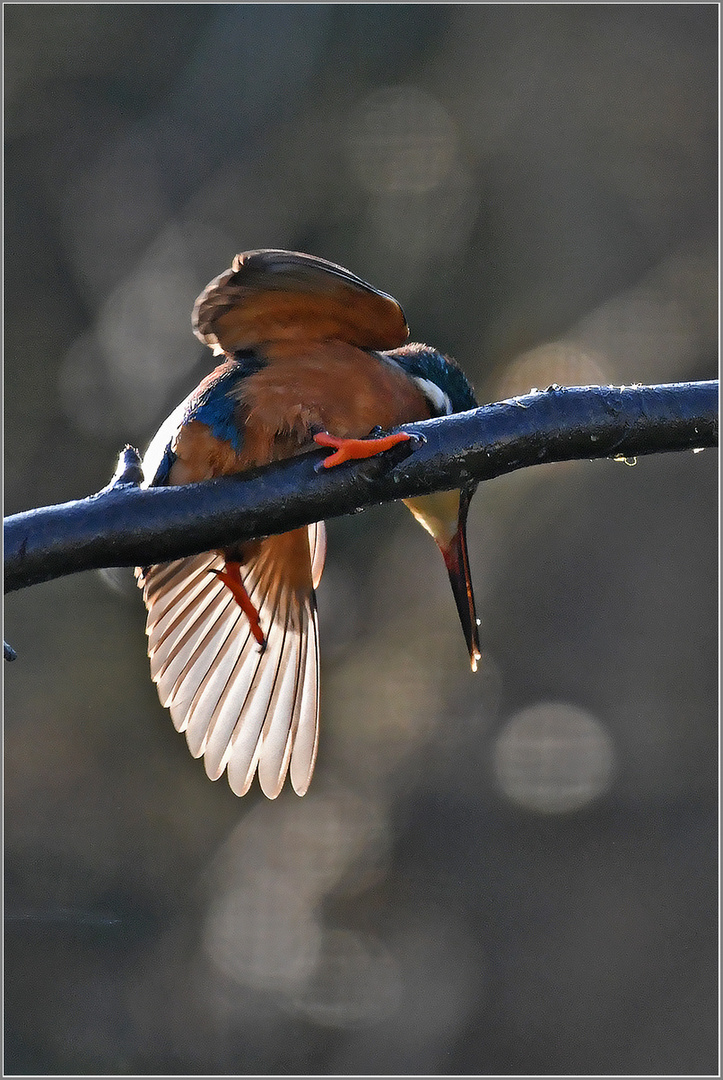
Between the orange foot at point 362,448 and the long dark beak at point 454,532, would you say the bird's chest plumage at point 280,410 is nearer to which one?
the long dark beak at point 454,532

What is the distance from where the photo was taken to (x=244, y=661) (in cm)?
171

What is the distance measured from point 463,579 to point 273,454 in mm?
317

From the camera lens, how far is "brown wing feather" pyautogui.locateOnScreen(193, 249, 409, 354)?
4.16ft

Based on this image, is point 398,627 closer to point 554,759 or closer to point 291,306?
point 554,759

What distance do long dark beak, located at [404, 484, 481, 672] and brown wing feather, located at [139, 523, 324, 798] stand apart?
0.24 m

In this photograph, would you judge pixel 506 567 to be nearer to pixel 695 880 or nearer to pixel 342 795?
pixel 342 795

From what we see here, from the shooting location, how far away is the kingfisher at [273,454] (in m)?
1.35

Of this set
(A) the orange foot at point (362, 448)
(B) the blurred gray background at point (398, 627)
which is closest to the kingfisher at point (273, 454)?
(A) the orange foot at point (362, 448)

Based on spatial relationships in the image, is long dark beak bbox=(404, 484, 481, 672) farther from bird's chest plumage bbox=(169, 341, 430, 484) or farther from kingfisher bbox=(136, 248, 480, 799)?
bird's chest plumage bbox=(169, 341, 430, 484)

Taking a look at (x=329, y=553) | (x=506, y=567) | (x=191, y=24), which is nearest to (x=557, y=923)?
(x=506, y=567)

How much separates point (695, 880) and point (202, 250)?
298 cm

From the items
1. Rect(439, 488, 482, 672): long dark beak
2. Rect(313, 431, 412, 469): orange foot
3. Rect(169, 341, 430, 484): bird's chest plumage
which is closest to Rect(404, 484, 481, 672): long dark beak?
Rect(439, 488, 482, 672): long dark beak

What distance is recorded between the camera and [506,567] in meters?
4.09

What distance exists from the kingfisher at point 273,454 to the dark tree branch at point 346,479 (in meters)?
0.04
